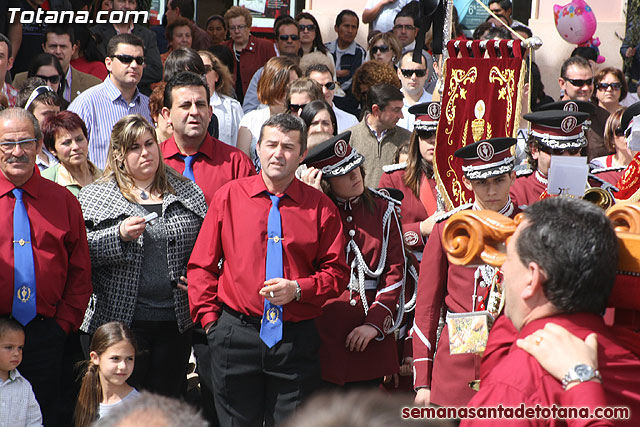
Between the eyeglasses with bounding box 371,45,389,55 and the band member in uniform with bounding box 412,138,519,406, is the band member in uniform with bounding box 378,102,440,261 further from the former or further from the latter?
the eyeglasses with bounding box 371,45,389,55

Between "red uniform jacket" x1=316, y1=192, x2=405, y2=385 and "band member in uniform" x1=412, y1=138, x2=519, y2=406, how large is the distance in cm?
53

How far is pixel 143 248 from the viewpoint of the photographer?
5.09 metres

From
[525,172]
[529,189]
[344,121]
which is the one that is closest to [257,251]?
[529,189]

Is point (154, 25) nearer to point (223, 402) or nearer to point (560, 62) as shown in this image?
point (560, 62)

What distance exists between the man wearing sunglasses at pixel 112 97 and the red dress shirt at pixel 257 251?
84.0 inches

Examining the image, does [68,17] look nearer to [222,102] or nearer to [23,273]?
[222,102]

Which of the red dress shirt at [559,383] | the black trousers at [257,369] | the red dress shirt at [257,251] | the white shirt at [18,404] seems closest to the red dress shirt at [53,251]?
the white shirt at [18,404]

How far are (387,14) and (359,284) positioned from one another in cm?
670


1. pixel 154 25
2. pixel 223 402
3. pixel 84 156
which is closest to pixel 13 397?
pixel 223 402

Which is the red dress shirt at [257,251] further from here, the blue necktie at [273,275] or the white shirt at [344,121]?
the white shirt at [344,121]

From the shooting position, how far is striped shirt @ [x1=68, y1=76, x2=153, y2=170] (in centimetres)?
663

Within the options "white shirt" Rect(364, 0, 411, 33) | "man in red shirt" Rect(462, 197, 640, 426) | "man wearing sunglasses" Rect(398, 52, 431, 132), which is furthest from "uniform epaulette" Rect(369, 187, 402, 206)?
"white shirt" Rect(364, 0, 411, 33)

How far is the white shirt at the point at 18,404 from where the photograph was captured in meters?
4.61

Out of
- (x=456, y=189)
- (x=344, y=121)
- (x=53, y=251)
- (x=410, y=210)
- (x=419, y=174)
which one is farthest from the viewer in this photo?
(x=344, y=121)
